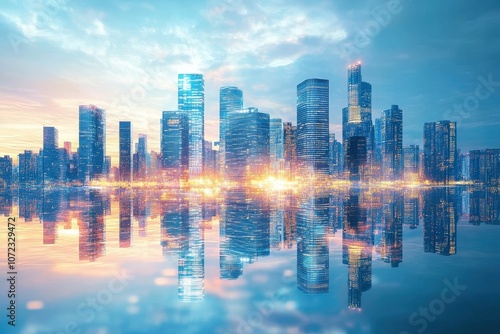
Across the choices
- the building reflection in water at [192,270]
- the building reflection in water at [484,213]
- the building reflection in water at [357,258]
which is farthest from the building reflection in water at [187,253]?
the building reflection in water at [484,213]

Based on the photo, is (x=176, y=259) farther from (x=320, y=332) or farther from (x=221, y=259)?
(x=320, y=332)

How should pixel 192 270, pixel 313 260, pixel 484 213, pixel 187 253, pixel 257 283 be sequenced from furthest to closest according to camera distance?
1. pixel 484 213
2. pixel 187 253
3. pixel 313 260
4. pixel 192 270
5. pixel 257 283

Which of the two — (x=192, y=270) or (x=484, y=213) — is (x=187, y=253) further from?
(x=484, y=213)

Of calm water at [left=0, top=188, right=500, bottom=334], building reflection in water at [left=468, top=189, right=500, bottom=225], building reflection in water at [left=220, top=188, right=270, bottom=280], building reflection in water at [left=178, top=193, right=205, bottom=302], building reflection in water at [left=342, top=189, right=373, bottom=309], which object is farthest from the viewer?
building reflection in water at [left=468, top=189, right=500, bottom=225]

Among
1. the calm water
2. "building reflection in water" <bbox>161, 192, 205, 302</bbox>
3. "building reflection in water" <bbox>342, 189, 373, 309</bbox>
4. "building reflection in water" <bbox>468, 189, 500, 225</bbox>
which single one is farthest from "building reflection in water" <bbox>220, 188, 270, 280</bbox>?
"building reflection in water" <bbox>468, 189, 500, 225</bbox>

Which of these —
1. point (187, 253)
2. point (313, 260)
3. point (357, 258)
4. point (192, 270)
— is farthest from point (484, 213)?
point (192, 270)

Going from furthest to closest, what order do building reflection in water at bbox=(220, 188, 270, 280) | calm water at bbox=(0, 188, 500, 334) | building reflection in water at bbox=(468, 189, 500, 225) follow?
building reflection in water at bbox=(468, 189, 500, 225)
building reflection in water at bbox=(220, 188, 270, 280)
calm water at bbox=(0, 188, 500, 334)

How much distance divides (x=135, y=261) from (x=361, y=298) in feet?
43.3

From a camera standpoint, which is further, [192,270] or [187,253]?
[187,253]

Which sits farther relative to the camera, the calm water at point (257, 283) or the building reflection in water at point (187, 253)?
the building reflection in water at point (187, 253)

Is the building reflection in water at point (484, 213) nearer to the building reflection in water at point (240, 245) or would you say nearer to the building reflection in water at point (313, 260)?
the building reflection in water at point (313, 260)

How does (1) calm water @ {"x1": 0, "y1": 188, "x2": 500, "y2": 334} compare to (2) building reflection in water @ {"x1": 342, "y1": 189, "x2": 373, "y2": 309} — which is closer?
(1) calm water @ {"x1": 0, "y1": 188, "x2": 500, "y2": 334}

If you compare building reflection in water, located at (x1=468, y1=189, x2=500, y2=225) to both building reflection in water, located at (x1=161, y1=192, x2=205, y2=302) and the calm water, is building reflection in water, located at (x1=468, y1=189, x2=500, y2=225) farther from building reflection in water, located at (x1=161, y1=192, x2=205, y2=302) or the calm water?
building reflection in water, located at (x1=161, y1=192, x2=205, y2=302)

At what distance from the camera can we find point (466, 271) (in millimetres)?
18969
